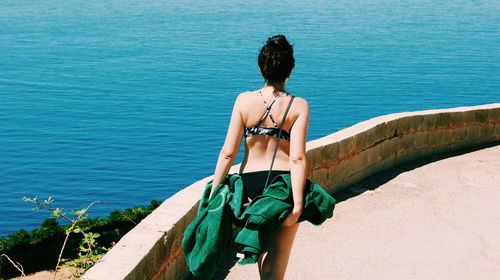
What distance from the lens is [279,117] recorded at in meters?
3.95

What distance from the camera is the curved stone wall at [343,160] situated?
4.66 meters

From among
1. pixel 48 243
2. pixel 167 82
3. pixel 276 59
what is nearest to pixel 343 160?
pixel 48 243

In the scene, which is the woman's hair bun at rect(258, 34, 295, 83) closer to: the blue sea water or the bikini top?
the bikini top

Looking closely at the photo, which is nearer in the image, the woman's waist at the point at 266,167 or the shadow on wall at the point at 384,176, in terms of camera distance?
the woman's waist at the point at 266,167

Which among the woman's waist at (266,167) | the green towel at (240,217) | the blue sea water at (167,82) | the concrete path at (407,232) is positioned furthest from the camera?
the blue sea water at (167,82)

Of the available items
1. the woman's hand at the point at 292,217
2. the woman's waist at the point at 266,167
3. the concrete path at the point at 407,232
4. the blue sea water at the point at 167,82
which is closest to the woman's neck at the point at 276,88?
the woman's waist at the point at 266,167

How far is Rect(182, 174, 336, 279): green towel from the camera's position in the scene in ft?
12.8

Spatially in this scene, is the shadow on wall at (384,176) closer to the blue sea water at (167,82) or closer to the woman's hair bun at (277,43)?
the woman's hair bun at (277,43)

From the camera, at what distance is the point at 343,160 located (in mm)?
8109

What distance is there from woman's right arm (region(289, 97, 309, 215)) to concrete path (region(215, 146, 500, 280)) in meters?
1.86

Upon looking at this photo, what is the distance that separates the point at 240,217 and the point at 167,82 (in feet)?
114

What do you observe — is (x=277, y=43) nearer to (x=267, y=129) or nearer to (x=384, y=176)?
(x=267, y=129)

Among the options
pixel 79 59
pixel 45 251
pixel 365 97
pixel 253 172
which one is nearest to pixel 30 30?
pixel 79 59

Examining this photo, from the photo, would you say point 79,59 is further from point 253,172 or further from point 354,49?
point 253,172
